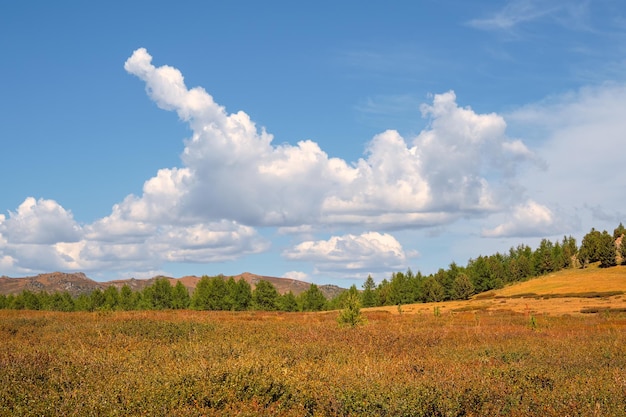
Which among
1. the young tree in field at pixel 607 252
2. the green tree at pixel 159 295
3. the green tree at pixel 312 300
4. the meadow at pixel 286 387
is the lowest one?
the green tree at pixel 312 300

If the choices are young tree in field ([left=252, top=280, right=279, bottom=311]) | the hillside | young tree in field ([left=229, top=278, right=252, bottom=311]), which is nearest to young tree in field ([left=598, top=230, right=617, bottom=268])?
the hillside

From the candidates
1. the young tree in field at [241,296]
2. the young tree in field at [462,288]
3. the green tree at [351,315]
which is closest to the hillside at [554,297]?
the young tree in field at [462,288]

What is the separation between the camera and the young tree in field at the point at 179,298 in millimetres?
88625

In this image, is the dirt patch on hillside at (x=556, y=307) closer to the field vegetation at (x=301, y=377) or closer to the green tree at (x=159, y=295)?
the field vegetation at (x=301, y=377)

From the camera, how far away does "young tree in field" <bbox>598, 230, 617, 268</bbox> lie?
110625 mm

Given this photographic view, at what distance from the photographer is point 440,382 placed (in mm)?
7727

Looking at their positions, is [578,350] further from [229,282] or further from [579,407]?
Answer: [229,282]

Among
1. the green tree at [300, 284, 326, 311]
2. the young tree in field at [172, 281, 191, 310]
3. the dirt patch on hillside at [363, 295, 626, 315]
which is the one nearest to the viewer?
the dirt patch on hillside at [363, 295, 626, 315]

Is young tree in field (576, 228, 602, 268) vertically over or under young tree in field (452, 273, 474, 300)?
over

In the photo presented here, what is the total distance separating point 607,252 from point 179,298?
94020 millimetres

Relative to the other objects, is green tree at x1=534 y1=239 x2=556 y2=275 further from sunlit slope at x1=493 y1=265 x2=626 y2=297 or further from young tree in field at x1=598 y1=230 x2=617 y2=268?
sunlit slope at x1=493 y1=265 x2=626 y2=297

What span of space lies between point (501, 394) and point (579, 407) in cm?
107

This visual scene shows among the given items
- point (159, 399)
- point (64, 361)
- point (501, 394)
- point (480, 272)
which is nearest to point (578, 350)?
point (501, 394)

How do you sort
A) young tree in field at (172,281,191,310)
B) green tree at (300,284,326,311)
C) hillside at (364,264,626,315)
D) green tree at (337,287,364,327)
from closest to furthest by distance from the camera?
green tree at (337,287,364,327)
hillside at (364,264,626,315)
young tree in field at (172,281,191,310)
green tree at (300,284,326,311)
